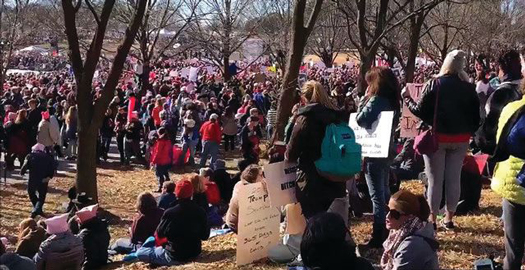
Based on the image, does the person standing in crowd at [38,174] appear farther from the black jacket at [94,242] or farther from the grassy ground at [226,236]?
the black jacket at [94,242]

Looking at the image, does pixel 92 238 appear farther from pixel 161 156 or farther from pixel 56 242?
pixel 161 156

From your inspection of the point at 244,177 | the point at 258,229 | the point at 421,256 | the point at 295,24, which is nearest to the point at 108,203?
the point at 295,24

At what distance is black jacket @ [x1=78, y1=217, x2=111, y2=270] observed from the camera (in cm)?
827

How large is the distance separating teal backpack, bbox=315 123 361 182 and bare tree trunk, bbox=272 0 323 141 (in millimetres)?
7256

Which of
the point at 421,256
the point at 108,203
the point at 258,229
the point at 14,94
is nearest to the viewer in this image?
the point at 421,256

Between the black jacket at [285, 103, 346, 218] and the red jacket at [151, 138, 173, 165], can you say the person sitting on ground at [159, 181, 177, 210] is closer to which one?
the black jacket at [285, 103, 346, 218]

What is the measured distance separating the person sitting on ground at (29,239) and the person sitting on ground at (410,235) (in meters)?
4.60

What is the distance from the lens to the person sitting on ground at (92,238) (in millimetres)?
8273

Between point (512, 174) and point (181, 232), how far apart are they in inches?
157

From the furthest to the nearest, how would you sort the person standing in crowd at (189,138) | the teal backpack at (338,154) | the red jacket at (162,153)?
the person standing in crowd at (189,138)
the red jacket at (162,153)
the teal backpack at (338,154)

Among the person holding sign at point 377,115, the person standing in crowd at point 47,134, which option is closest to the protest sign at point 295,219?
the person holding sign at point 377,115

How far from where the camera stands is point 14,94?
2219 centimetres

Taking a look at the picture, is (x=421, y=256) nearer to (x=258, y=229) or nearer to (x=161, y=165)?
(x=258, y=229)

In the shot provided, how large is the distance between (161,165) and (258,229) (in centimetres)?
834
